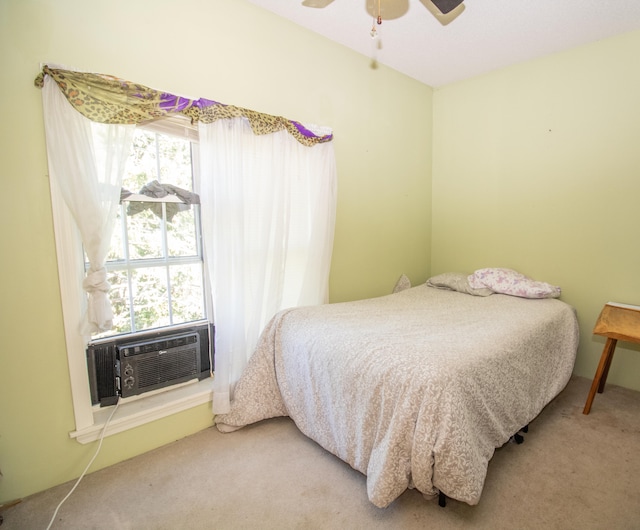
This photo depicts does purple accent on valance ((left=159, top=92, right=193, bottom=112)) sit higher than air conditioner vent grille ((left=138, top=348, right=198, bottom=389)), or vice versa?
purple accent on valance ((left=159, top=92, right=193, bottom=112))

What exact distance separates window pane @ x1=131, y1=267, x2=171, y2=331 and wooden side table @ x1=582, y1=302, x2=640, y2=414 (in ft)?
8.59

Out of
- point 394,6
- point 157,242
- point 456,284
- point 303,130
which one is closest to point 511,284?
point 456,284

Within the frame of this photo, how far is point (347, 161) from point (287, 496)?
223 cm

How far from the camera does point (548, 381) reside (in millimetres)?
2031

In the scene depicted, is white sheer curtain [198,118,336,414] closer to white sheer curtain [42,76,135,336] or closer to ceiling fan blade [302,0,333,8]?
white sheer curtain [42,76,135,336]

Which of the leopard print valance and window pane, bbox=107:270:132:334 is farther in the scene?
window pane, bbox=107:270:132:334

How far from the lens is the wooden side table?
6.28ft

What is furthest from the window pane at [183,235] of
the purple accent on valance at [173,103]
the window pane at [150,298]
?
the purple accent on valance at [173,103]

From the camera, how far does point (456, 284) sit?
2.84 meters

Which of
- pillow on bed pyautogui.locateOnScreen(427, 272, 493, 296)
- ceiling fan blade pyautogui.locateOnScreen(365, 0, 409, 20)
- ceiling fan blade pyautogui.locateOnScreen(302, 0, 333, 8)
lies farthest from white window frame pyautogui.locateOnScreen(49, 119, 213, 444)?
pillow on bed pyautogui.locateOnScreen(427, 272, 493, 296)

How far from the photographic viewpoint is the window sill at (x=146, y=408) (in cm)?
166

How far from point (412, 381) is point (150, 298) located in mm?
1524

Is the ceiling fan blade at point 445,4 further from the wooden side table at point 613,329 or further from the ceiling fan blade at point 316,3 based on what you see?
the wooden side table at point 613,329

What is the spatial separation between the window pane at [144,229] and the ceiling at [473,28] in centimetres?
143
